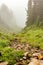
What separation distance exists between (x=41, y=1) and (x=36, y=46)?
3109 centimetres

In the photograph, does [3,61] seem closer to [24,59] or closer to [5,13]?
[24,59]

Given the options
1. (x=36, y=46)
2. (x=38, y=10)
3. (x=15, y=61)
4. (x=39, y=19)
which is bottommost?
(x=15, y=61)

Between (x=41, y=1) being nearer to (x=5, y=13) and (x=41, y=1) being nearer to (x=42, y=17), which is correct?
(x=42, y=17)

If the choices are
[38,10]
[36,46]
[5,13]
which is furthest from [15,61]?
[5,13]

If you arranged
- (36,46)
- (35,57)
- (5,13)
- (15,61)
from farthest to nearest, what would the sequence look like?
1. (5,13)
2. (36,46)
3. (35,57)
4. (15,61)

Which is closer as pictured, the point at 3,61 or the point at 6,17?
the point at 3,61

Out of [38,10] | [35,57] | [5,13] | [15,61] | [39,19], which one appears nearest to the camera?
[15,61]

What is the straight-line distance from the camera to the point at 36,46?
1873 centimetres

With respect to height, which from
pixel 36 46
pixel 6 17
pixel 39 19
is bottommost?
pixel 36 46

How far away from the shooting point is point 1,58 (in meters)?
12.9

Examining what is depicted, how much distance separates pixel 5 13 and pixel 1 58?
85252mm

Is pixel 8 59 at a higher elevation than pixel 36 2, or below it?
below

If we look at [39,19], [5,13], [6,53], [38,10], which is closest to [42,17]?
[39,19]

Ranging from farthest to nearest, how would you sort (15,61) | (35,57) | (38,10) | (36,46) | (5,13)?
(5,13) < (38,10) < (36,46) < (35,57) < (15,61)
